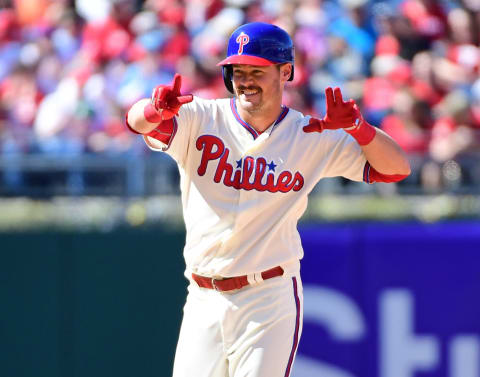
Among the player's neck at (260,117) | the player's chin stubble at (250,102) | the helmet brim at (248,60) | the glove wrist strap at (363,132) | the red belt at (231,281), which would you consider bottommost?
the red belt at (231,281)

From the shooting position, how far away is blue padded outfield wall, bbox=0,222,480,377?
550 cm

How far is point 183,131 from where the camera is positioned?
3852 millimetres

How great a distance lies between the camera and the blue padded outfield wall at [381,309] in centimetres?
550

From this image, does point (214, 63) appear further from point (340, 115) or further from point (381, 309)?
point (340, 115)

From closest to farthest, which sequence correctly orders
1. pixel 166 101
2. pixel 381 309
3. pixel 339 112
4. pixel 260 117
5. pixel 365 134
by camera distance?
pixel 166 101
pixel 339 112
pixel 365 134
pixel 260 117
pixel 381 309

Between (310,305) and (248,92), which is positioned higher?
(248,92)

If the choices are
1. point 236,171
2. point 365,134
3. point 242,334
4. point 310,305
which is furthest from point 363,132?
point 310,305

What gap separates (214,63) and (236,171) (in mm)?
4175

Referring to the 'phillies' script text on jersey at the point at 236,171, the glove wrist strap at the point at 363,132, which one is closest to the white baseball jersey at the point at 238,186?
the 'phillies' script text on jersey at the point at 236,171

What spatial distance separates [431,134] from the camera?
6812 mm

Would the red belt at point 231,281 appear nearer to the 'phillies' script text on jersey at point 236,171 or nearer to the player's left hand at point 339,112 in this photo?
the 'phillies' script text on jersey at point 236,171

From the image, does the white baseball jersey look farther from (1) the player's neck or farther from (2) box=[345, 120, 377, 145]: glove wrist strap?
(2) box=[345, 120, 377, 145]: glove wrist strap

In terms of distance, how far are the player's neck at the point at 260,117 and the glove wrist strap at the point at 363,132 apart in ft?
1.20

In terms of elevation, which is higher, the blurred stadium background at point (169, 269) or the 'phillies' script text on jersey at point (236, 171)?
the 'phillies' script text on jersey at point (236, 171)
